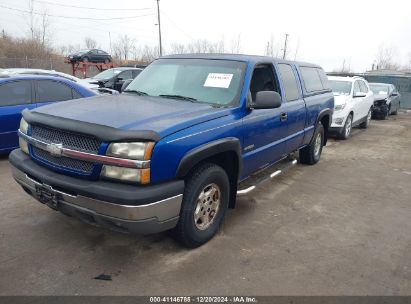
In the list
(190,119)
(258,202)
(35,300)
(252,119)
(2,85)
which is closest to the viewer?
(35,300)

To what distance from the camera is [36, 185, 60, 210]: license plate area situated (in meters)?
3.05

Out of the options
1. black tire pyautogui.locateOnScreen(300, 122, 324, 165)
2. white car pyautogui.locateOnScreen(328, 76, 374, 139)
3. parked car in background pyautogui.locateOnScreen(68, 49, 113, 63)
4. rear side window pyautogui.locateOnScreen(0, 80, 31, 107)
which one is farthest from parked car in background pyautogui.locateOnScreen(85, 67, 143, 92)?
parked car in background pyautogui.locateOnScreen(68, 49, 113, 63)

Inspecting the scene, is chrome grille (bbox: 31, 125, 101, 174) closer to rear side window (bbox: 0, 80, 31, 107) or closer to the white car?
rear side window (bbox: 0, 80, 31, 107)

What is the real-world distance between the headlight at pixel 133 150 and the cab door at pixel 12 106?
426 centimetres

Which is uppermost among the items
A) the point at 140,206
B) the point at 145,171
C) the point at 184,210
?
the point at 145,171

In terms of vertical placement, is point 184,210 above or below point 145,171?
below

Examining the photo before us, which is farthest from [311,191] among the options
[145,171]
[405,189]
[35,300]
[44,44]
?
[44,44]

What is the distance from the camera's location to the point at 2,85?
627cm

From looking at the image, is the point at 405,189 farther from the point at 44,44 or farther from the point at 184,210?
the point at 44,44

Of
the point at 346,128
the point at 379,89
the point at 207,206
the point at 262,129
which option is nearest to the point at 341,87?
the point at 346,128

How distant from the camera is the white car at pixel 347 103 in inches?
372

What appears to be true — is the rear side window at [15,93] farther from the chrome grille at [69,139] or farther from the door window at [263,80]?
the door window at [263,80]

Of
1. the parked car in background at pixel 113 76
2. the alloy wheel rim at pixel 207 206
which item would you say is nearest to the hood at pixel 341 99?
the alloy wheel rim at pixel 207 206

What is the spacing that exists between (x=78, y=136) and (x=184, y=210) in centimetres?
111
